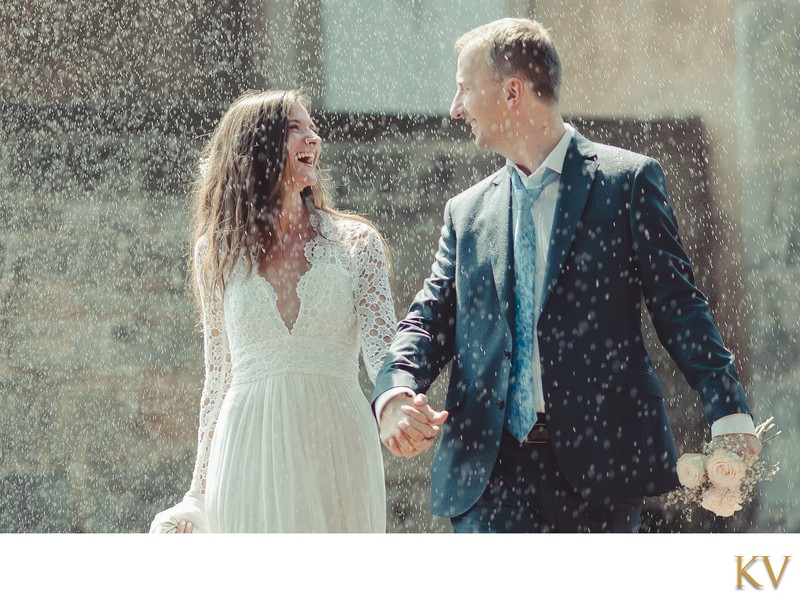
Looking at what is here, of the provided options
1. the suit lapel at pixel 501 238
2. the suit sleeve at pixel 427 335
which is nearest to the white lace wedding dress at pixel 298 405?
the suit sleeve at pixel 427 335

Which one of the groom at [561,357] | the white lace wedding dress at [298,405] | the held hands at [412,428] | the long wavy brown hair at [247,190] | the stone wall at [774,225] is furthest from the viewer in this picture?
the stone wall at [774,225]

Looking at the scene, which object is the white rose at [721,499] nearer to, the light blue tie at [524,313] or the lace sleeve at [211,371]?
the light blue tie at [524,313]

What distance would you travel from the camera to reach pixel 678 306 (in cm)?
260

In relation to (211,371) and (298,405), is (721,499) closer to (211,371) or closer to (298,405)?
(298,405)

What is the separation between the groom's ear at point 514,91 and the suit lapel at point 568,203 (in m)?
0.17

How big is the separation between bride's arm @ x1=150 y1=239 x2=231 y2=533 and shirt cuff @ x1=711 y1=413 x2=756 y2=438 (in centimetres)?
130

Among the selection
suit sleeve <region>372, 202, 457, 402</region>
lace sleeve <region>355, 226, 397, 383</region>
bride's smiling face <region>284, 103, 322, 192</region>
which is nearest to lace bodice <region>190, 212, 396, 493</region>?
lace sleeve <region>355, 226, 397, 383</region>

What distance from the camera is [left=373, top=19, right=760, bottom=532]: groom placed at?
2582 millimetres

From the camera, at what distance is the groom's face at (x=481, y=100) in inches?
111

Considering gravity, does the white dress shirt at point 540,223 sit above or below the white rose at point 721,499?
above

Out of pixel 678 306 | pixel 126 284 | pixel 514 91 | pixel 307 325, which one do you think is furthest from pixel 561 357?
pixel 126 284

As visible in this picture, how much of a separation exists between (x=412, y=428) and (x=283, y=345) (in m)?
0.77

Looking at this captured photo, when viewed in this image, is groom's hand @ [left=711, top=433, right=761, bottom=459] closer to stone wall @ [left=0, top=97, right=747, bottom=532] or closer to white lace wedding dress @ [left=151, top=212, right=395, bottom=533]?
white lace wedding dress @ [left=151, top=212, right=395, bottom=533]
